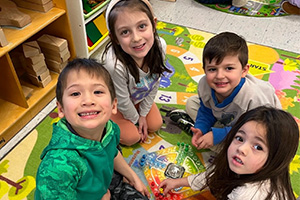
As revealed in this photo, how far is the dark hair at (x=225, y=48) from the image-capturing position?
103 centimetres

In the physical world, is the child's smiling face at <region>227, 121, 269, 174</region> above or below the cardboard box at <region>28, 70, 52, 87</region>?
above

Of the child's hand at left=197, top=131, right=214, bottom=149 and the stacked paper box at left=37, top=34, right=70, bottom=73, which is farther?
the stacked paper box at left=37, top=34, right=70, bottom=73

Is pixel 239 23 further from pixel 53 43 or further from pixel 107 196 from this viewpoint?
pixel 107 196

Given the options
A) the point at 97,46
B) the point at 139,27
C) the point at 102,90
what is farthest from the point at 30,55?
the point at 102,90

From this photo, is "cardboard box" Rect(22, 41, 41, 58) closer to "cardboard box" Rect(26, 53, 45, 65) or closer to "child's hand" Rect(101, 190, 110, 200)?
"cardboard box" Rect(26, 53, 45, 65)

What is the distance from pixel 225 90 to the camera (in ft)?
3.54

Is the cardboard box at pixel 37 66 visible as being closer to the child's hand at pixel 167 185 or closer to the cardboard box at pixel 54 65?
the cardboard box at pixel 54 65

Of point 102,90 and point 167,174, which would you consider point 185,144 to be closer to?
point 167,174

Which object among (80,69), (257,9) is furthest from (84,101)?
(257,9)

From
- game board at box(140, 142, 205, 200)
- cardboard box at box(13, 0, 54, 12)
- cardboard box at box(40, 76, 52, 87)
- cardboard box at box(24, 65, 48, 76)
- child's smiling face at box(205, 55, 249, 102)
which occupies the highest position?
cardboard box at box(13, 0, 54, 12)

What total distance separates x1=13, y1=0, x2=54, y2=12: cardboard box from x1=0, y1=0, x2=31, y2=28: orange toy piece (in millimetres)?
93

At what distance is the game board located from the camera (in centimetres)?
116

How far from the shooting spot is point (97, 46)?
1818 mm

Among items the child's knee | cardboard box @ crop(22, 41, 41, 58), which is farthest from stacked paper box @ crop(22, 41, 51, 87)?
the child's knee
